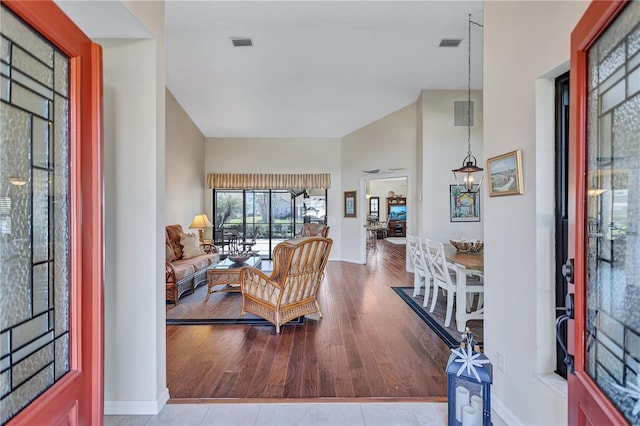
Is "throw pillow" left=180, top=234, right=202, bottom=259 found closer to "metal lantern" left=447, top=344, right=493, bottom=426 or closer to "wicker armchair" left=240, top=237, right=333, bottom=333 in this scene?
"wicker armchair" left=240, top=237, right=333, bottom=333

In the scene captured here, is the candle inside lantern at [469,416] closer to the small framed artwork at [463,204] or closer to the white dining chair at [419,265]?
the white dining chair at [419,265]

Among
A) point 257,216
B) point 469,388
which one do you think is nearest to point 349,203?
point 257,216

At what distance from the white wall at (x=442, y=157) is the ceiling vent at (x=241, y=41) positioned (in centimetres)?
354

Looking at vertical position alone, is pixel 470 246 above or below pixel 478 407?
above

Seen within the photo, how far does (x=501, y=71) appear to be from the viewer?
6.50 feet

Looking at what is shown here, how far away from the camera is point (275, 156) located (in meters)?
8.40

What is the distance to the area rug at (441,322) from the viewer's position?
3.21 m

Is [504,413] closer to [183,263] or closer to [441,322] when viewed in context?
[441,322]

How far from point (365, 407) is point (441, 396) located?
577mm

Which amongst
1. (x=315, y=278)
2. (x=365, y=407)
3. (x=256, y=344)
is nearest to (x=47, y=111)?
(x=365, y=407)

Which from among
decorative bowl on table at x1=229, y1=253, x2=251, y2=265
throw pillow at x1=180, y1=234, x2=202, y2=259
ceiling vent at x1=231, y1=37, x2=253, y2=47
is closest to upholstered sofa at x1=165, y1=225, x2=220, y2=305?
throw pillow at x1=180, y1=234, x2=202, y2=259

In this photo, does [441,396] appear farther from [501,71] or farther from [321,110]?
[321,110]

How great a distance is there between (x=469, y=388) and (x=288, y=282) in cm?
199

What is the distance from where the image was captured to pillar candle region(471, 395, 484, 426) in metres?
1.70
